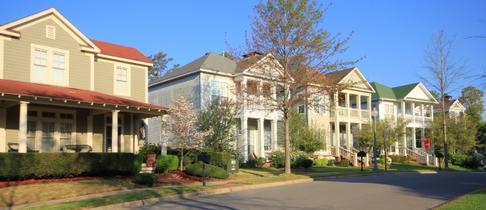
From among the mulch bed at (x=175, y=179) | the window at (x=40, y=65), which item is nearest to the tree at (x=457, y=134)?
the mulch bed at (x=175, y=179)

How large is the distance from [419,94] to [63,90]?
152 ft

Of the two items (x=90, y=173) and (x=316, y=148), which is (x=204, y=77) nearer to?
(x=316, y=148)

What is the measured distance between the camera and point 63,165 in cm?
2088

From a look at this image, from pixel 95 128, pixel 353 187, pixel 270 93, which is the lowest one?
pixel 353 187

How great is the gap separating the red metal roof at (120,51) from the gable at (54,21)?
4.97 feet

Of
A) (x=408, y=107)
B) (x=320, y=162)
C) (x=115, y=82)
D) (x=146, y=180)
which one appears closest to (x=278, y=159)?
(x=320, y=162)

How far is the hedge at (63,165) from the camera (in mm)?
19297

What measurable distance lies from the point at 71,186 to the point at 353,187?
10.9 m

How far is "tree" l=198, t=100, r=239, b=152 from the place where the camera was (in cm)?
3094

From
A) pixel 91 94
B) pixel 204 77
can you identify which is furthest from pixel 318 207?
pixel 204 77

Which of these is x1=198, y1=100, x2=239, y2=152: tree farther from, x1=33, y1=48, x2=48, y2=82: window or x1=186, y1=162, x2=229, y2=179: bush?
x1=33, y1=48, x2=48, y2=82: window

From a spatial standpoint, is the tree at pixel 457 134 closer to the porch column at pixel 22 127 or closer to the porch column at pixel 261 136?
the porch column at pixel 261 136

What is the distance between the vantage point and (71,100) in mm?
21672

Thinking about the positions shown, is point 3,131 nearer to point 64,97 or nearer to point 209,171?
point 64,97
